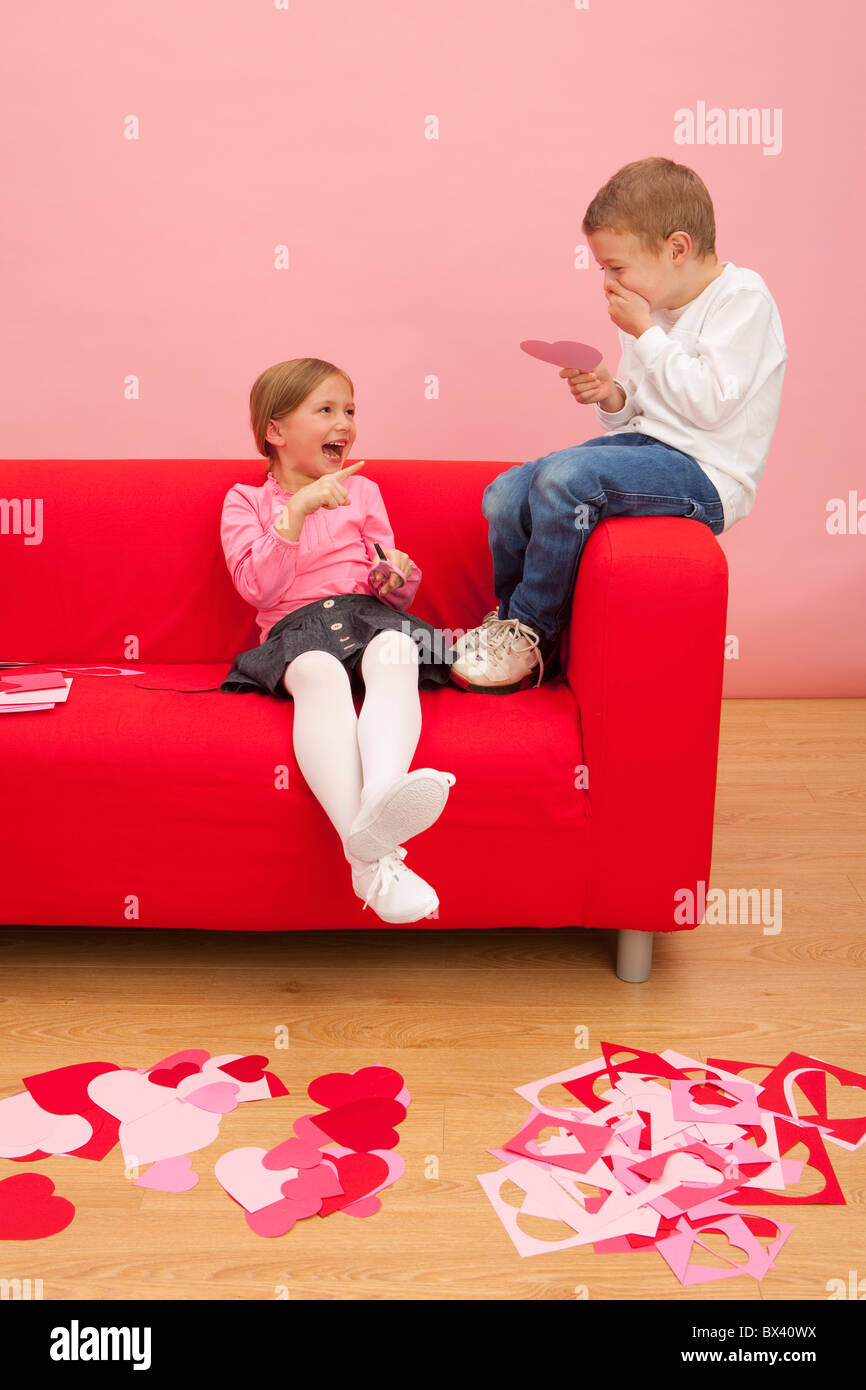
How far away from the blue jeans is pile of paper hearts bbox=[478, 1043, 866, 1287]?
685 millimetres

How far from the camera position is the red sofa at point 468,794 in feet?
5.49

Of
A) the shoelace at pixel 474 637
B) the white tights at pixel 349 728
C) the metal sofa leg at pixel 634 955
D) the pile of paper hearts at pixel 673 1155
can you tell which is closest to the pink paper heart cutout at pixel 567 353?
the shoelace at pixel 474 637

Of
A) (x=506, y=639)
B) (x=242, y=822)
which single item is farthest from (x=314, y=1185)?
(x=506, y=639)

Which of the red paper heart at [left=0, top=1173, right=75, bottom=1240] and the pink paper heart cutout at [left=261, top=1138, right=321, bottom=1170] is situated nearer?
the red paper heart at [left=0, top=1173, right=75, bottom=1240]

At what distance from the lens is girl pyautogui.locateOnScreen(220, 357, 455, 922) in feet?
5.26

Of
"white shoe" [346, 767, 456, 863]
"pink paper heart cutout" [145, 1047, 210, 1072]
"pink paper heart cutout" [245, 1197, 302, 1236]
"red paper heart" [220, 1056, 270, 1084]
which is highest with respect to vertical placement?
"white shoe" [346, 767, 456, 863]

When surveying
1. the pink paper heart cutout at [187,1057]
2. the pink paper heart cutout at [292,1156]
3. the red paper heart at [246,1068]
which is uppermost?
the pink paper heart cutout at [187,1057]

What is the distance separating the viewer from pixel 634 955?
1822mm

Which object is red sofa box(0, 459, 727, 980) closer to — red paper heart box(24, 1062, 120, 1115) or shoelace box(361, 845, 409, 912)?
shoelace box(361, 845, 409, 912)

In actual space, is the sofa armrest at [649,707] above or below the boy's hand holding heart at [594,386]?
below

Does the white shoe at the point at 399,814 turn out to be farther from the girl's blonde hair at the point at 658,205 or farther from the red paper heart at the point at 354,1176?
the girl's blonde hair at the point at 658,205

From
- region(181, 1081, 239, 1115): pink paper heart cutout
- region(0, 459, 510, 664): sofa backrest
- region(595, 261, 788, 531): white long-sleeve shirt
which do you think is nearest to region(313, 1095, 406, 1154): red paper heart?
region(181, 1081, 239, 1115): pink paper heart cutout

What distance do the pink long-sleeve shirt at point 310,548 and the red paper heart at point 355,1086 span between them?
776 mm

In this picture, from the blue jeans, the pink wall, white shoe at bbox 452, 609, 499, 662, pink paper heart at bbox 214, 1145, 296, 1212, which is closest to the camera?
pink paper heart at bbox 214, 1145, 296, 1212
